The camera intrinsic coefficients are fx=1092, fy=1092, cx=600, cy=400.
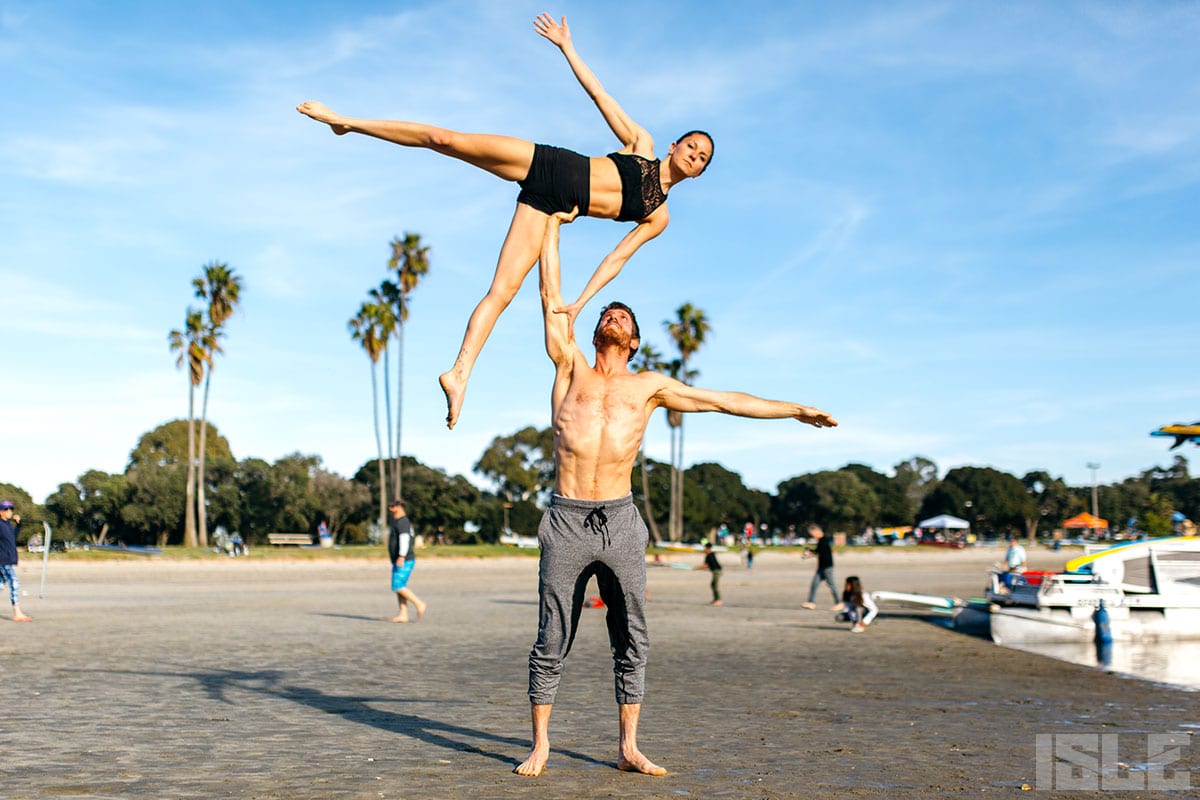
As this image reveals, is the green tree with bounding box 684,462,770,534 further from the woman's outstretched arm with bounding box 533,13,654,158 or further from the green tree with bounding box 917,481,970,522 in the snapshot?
the woman's outstretched arm with bounding box 533,13,654,158

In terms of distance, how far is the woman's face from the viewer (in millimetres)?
6520

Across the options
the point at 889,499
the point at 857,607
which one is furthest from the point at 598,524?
the point at 889,499

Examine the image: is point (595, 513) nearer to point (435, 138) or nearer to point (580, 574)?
point (580, 574)

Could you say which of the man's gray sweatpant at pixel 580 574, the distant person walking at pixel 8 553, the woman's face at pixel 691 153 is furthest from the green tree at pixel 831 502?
the woman's face at pixel 691 153

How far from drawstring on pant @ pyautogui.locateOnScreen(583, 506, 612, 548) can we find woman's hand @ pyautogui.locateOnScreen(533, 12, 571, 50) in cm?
295

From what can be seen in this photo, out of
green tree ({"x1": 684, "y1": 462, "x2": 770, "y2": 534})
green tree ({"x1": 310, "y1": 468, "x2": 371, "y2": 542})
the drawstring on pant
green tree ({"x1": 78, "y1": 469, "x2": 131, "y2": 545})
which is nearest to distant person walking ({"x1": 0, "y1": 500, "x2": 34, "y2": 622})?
the drawstring on pant

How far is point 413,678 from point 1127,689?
8346 mm

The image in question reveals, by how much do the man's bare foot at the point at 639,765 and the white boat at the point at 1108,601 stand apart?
47.8 ft

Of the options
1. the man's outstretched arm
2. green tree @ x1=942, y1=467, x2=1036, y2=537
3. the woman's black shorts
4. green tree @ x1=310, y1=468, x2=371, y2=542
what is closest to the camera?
the woman's black shorts

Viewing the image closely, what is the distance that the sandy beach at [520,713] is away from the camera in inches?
273

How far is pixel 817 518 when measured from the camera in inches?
4956

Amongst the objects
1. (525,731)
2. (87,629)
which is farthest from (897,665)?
(87,629)

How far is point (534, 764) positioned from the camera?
7.04 m

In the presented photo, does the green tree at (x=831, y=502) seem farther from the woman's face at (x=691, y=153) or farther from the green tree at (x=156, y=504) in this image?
the woman's face at (x=691, y=153)
